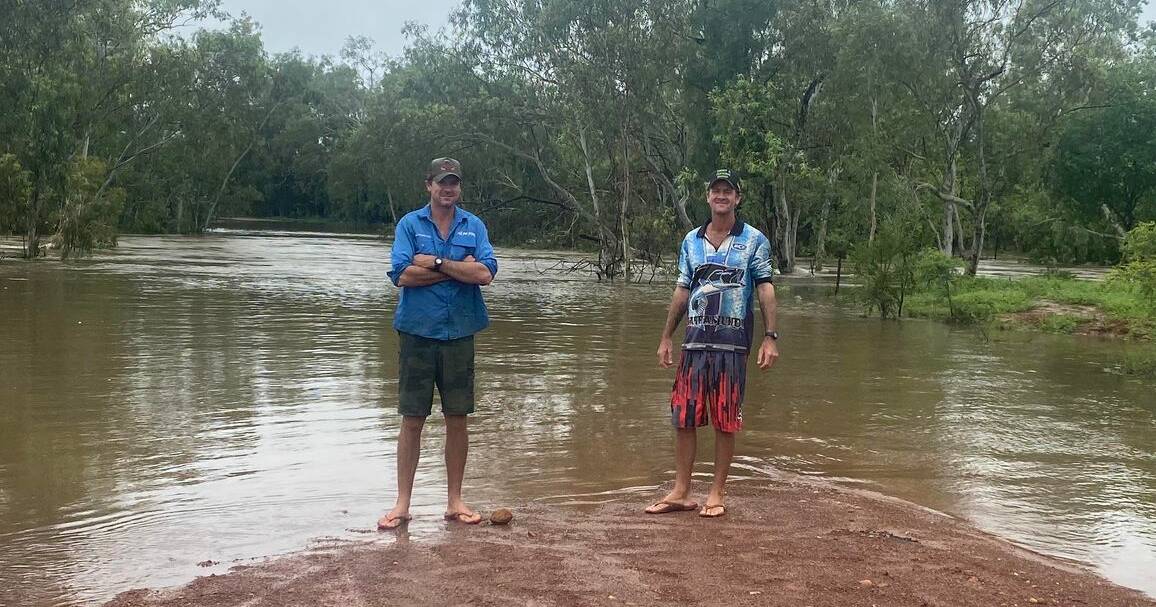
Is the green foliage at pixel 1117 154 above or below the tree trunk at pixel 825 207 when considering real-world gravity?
above

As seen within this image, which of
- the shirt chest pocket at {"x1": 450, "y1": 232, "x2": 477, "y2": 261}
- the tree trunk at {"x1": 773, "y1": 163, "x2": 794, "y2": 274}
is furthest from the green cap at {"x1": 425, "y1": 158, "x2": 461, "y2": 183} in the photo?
the tree trunk at {"x1": 773, "y1": 163, "x2": 794, "y2": 274}

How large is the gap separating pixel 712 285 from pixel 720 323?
0.21 m

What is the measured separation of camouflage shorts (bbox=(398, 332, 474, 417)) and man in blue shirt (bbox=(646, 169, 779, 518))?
1034mm

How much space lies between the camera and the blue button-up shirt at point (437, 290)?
570cm

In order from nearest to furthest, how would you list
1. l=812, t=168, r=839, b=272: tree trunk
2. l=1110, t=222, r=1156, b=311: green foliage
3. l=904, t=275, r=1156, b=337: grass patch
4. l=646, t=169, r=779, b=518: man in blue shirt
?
l=646, t=169, r=779, b=518: man in blue shirt < l=1110, t=222, r=1156, b=311: green foliage < l=904, t=275, r=1156, b=337: grass patch < l=812, t=168, r=839, b=272: tree trunk

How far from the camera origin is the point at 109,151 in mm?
55250

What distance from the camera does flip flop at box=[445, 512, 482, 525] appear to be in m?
5.71

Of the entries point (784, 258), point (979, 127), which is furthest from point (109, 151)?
point (979, 127)

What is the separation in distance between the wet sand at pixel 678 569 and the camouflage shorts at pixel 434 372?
2.12 ft

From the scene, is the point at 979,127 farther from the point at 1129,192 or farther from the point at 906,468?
the point at 906,468

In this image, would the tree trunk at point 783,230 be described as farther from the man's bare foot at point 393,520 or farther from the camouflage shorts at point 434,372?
the man's bare foot at point 393,520

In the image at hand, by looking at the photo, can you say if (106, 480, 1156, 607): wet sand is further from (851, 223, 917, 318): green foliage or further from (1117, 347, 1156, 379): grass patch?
(851, 223, 917, 318): green foliage

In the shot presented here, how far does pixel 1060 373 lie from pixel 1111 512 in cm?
705

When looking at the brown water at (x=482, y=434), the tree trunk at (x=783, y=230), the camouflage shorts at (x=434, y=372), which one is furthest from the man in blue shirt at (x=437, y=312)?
the tree trunk at (x=783, y=230)
